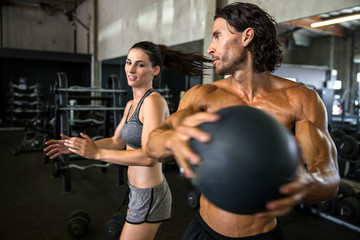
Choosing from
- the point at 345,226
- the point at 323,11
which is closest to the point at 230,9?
the point at 323,11

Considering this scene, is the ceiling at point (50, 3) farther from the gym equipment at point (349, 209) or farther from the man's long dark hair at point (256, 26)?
the man's long dark hair at point (256, 26)

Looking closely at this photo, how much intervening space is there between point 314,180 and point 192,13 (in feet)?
13.6

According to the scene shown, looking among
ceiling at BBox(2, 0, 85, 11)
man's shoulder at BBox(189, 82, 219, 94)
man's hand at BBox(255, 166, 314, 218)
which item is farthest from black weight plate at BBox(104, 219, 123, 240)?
ceiling at BBox(2, 0, 85, 11)

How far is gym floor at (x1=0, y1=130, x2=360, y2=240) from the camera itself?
8.21 ft

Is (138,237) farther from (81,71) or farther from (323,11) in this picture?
(81,71)

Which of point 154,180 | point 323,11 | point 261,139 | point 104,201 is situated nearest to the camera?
point 261,139

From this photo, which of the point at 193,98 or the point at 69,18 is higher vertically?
the point at 69,18

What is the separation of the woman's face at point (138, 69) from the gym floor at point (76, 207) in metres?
1.45

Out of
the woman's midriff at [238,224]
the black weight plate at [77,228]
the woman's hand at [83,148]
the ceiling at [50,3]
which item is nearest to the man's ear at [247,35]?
the woman's midriff at [238,224]

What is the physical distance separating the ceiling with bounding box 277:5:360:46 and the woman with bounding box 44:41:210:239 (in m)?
2.13

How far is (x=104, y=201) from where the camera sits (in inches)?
128

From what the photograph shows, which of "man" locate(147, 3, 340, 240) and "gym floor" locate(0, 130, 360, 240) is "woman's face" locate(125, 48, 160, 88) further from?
"gym floor" locate(0, 130, 360, 240)

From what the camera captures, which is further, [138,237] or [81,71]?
[81,71]

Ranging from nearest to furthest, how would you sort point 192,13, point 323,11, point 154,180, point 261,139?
point 261,139 < point 154,180 < point 323,11 < point 192,13
